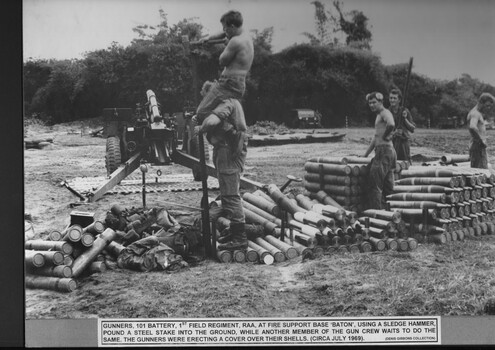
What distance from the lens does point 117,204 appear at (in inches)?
313

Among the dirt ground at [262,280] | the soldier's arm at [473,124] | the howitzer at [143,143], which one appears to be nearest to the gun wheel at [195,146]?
the howitzer at [143,143]

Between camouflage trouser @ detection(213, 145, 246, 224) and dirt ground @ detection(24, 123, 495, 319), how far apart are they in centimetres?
14

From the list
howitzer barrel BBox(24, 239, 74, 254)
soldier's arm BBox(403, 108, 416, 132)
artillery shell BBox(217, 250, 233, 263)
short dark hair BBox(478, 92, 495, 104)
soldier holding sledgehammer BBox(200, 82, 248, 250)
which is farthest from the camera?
soldier's arm BBox(403, 108, 416, 132)

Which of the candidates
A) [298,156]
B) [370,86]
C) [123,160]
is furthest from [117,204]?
[370,86]

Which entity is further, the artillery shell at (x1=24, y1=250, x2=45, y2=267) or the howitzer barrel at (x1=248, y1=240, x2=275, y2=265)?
the howitzer barrel at (x1=248, y1=240, x2=275, y2=265)

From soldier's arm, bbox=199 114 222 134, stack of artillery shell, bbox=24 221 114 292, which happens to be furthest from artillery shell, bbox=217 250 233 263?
soldier's arm, bbox=199 114 222 134

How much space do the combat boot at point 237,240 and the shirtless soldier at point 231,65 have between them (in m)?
1.37

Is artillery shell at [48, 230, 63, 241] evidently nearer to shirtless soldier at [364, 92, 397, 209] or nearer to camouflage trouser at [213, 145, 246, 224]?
camouflage trouser at [213, 145, 246, 224]

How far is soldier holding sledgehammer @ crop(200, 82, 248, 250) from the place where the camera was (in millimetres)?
7910

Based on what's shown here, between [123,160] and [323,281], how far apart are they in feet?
9.47

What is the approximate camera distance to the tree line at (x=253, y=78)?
7.87 m

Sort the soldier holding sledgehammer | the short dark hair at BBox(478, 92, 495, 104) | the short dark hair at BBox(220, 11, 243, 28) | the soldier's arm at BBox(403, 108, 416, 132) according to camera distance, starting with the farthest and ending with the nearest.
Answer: the soldier's arm at BBox(403, 108, 416, 132) < the short dark hair at BBox(478, 92, 495, 104) < the soldier holding sledgehammer < the short dark hair at BBox(220, 11, 243, 28)

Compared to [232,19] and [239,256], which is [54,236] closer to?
[239,256]

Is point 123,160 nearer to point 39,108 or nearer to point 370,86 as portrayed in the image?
point 39,108
